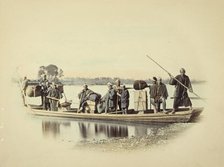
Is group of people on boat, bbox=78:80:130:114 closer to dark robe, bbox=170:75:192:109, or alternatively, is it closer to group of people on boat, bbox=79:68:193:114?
group of people on boat, bbox=79:68:193:114

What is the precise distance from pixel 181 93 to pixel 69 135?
1.53ft

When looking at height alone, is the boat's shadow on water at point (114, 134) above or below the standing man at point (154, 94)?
below

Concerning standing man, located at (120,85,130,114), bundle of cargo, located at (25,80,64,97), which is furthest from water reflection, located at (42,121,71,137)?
standing man, located at (120,85,130,114)

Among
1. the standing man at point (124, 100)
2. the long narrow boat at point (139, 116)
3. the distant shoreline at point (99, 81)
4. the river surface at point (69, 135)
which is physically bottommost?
the river surface at point (69, 135)

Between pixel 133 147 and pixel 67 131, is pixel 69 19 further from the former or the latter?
pixel 133 147

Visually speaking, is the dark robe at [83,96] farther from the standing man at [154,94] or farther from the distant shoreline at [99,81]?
the standing man at [154,94]

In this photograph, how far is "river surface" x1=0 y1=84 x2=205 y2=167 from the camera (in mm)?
1644

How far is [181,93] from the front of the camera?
165 centimetres

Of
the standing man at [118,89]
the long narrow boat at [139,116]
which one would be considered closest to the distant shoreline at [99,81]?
the standing man at [118,89]

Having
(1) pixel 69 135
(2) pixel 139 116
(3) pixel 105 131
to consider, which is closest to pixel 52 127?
(1) pixel 69 135

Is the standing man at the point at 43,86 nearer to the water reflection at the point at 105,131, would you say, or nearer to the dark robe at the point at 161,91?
the water reflection at the point at 105,131

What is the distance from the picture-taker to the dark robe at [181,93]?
5.41 ft

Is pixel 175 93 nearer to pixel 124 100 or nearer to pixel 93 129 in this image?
→ pixel 124 100

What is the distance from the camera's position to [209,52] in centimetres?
166
